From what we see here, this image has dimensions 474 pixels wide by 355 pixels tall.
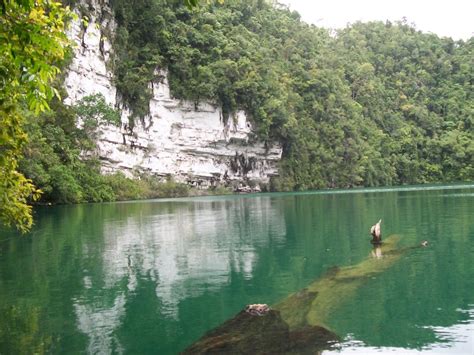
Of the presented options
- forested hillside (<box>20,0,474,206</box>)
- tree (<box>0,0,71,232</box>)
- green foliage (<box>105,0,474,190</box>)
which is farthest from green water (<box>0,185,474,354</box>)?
green foliage (<box>105,0,474,190</box>)

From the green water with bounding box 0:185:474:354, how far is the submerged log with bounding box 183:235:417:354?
30 centimetres

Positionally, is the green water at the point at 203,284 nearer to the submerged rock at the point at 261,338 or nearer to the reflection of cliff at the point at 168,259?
the reflection of cliff at the point at 168,259

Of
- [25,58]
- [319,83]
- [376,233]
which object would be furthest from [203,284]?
[319,83]

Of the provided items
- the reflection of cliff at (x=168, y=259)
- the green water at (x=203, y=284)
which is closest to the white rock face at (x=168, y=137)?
the reflection of cliff at (x=168, y=259)

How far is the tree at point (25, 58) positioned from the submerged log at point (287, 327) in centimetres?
388

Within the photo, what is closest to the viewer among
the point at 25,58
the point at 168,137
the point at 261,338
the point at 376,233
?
the point at 25,58

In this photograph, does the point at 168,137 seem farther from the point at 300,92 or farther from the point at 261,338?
the point at 261,338

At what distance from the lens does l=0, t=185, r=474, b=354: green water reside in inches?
320

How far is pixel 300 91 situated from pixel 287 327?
76.0 meters

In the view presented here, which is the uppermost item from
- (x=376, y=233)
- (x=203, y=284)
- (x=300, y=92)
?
(x=300, y=92)

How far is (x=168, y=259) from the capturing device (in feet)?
49.6

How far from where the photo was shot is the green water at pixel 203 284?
8125 mm

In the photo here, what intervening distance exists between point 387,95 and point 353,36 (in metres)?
19.9

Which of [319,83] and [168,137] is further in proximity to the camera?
[319,83]
